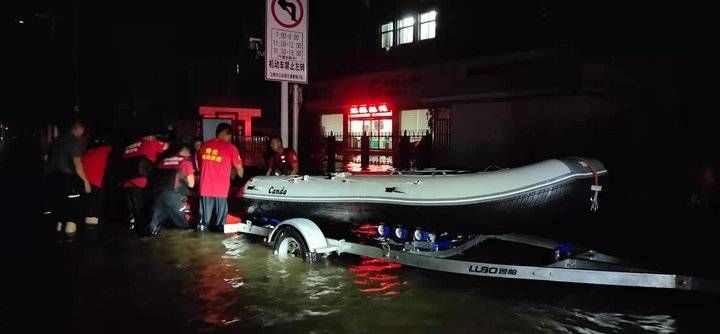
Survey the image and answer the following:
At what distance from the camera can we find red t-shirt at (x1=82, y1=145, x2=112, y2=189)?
955 centimetres

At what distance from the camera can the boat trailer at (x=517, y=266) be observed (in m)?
5.04

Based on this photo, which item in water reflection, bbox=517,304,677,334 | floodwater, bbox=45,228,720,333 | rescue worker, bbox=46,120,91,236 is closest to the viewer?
water reflection, bbox=517,304,677,334

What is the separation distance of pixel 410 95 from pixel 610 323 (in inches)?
542

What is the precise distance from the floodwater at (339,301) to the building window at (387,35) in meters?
13.7

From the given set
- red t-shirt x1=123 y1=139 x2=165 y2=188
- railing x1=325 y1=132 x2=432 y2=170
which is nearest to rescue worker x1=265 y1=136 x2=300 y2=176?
red t-shirt x1=123 y1=139 x2=165 y2=188

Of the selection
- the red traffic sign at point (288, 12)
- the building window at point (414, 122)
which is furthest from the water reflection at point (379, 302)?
the building window at point (414, 122)

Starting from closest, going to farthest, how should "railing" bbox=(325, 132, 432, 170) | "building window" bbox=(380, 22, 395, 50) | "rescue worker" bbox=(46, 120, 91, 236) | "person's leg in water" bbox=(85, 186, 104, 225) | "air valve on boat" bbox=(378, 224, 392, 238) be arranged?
1. "air valve on boat" bbox=(378, 224, 392, 238)
2. "rescue worker" bbox=(46, 120, 91, 236)
3. "person's leg in water" bbox=(85, 186, 104, 225)
4. "railing" bbox=(325, 132, 432, 170)
5. "building window" bbox=(380, 22, 395, 50)

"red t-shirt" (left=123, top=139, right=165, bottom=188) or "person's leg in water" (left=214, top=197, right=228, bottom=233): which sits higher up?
"red t-shirt" (left=123, top=139, right=165, bottom=188)

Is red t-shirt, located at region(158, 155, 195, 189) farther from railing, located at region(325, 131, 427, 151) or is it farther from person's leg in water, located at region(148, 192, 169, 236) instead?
railing, located at region(325, 131, 427, 151)

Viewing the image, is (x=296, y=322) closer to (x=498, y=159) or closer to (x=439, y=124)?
(x=498, y=159)

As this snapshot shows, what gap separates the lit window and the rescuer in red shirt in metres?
11.4

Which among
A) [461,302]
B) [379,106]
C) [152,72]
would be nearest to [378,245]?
[461,302]

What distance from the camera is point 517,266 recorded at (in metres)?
5.53

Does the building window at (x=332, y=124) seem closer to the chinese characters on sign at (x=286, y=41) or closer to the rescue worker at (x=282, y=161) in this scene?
the chinese characters on sign at (x=286, y=41)
